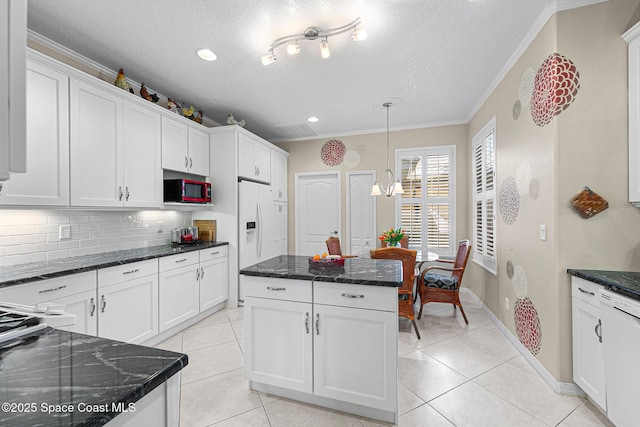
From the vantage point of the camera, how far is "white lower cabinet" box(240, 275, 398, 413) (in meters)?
1.73

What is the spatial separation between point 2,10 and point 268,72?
2.79 meters

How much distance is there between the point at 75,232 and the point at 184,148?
145 cm

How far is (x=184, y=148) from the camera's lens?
3521mm

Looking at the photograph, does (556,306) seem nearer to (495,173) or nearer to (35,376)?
(495,173)

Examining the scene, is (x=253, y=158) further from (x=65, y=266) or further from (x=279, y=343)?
(x=279, y=343)

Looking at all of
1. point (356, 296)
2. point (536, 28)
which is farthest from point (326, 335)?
point (536, 28)

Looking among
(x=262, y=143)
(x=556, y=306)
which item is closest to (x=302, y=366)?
(x=556, y=306)

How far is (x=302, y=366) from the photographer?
1904mm

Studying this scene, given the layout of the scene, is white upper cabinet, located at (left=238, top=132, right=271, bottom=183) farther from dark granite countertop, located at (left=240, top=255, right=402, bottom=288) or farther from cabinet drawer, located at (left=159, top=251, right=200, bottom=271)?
dark granite countertop, located at (left=240, top=255, right=402, bottom=288)

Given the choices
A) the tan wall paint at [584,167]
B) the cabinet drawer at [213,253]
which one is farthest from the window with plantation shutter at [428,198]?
the cabinet drawer at [213,253]

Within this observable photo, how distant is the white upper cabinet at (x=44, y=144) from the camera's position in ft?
6.75

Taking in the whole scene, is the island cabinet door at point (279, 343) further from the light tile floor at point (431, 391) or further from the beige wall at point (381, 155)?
the beige wall at point (381, 155)

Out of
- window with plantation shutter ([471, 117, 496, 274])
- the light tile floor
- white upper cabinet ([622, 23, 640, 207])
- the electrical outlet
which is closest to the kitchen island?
the light tile floor

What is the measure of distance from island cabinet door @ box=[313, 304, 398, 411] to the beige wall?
329 centimetres
